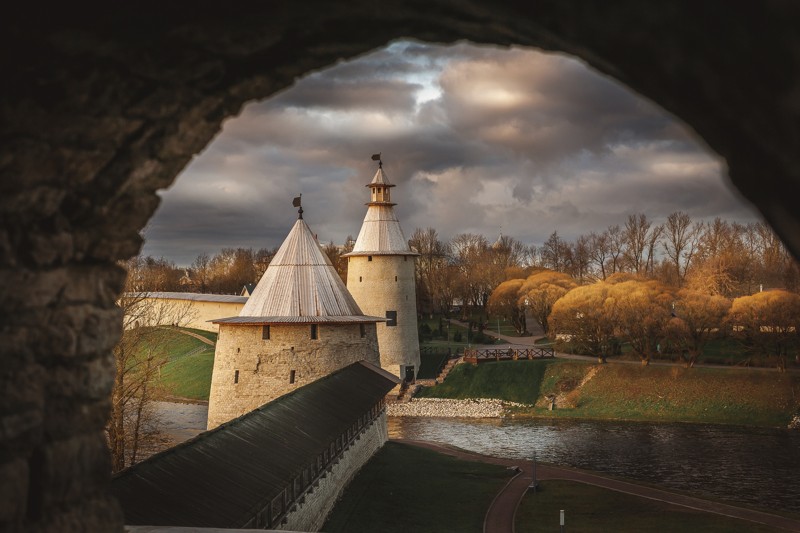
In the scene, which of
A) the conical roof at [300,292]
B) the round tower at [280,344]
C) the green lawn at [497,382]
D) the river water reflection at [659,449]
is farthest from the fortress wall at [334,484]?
the green lawn at [497,382]

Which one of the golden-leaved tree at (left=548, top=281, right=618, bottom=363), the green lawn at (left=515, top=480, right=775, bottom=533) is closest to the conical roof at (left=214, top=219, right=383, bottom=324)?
the green lawn at (left=515, top=480, right=775, bottom=533)

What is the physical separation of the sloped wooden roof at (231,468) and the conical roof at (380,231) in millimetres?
21934

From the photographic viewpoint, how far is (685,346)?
34.3 m

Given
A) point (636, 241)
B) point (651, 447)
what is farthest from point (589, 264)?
point (651, 447)

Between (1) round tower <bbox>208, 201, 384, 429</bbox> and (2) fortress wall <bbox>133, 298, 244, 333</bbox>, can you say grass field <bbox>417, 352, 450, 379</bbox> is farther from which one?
(2) fortress wall <bbox>133, 298, 244, 333</bbox>

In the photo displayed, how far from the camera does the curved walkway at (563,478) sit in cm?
1589

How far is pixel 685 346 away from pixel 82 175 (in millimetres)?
34833

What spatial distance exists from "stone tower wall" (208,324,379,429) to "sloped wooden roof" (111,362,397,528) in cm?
497

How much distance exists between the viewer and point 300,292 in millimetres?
22078

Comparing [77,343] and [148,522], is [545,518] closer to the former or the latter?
[148,522]

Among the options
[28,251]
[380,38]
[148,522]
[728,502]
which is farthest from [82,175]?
[728,502]

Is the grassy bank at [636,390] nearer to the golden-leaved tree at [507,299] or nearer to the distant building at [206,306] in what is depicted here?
the golden-leaved tree at [507,299]

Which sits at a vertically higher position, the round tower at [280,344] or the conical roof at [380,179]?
the conical roof at [380,179]

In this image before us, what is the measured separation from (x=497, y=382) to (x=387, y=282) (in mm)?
7815
